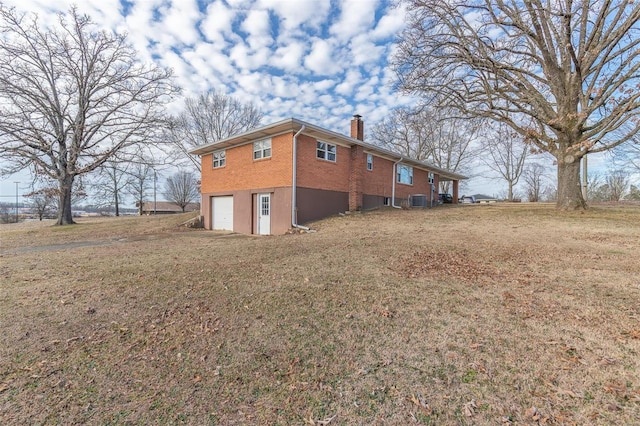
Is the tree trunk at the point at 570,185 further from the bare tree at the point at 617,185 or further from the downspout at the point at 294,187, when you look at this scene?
the bare tree at the point at 617,185

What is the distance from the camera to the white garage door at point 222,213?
1668 cm

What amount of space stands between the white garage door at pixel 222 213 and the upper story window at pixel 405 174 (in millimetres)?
11155

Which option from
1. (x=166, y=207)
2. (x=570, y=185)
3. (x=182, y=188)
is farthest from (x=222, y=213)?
(x=166, y=207)

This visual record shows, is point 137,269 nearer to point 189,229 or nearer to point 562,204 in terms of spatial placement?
point 189,229

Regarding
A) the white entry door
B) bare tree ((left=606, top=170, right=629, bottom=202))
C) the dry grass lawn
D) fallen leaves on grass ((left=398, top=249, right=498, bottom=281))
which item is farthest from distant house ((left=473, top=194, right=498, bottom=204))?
the dry grass lawn

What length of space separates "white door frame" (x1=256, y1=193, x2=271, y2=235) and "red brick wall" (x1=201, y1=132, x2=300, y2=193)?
60 cm

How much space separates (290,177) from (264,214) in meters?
2.66

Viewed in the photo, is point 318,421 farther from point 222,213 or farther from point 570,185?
point 222,213

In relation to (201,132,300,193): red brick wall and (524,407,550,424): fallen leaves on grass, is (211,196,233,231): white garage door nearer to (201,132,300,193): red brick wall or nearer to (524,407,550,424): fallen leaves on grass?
(201,132,300,193): red brick wall

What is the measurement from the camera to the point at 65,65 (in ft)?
63.1

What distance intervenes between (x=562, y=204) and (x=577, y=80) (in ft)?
17.3

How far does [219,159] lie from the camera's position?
17.5 m

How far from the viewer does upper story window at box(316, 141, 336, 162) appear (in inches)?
561

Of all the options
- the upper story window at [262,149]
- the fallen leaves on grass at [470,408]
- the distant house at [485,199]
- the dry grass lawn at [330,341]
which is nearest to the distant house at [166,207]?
the upper story window at [262,149]
